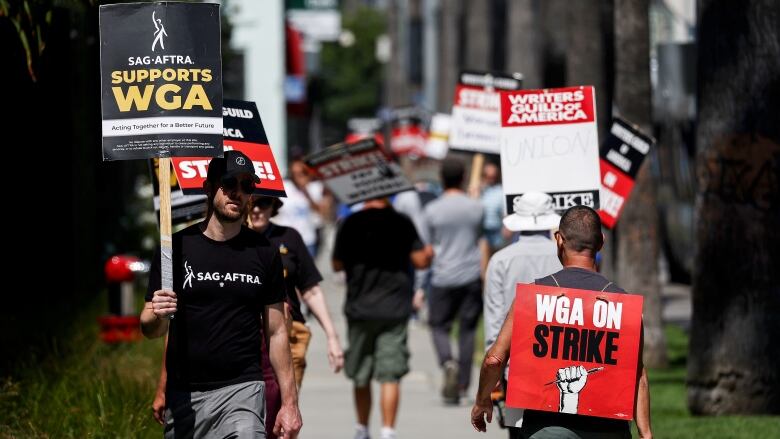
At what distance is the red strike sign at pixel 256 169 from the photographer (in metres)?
7.74

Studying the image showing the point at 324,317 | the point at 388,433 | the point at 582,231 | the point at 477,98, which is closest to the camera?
the point at 582,231

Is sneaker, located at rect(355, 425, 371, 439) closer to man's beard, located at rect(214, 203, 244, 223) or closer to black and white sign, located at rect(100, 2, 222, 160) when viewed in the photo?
black and white sign, located at rect(100, 2, 222, 160)

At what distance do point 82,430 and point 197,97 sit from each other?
8.27 ft

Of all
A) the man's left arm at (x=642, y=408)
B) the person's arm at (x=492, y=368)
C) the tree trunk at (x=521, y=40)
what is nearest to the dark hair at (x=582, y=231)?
the person's arm at (x=492, y=368)

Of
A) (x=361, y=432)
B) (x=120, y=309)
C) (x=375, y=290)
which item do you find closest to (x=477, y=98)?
(x=375, y=290)

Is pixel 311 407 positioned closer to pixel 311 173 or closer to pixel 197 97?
pixel 311 173

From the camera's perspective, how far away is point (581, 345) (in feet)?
20.5

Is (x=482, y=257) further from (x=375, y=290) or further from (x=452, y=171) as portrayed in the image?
(x=375, y=290)

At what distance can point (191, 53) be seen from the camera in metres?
6.81

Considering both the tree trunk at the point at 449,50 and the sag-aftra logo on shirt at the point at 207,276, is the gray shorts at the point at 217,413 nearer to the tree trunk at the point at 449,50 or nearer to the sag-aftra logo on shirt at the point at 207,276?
the sag-aftra logo on shirt at the point at 207,276

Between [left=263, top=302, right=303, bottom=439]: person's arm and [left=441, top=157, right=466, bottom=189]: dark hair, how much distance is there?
6.38 meters

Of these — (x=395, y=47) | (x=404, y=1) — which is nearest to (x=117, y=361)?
(x=395, y=47)

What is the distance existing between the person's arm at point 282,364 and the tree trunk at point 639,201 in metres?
7.99

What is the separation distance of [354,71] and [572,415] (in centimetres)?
8429
